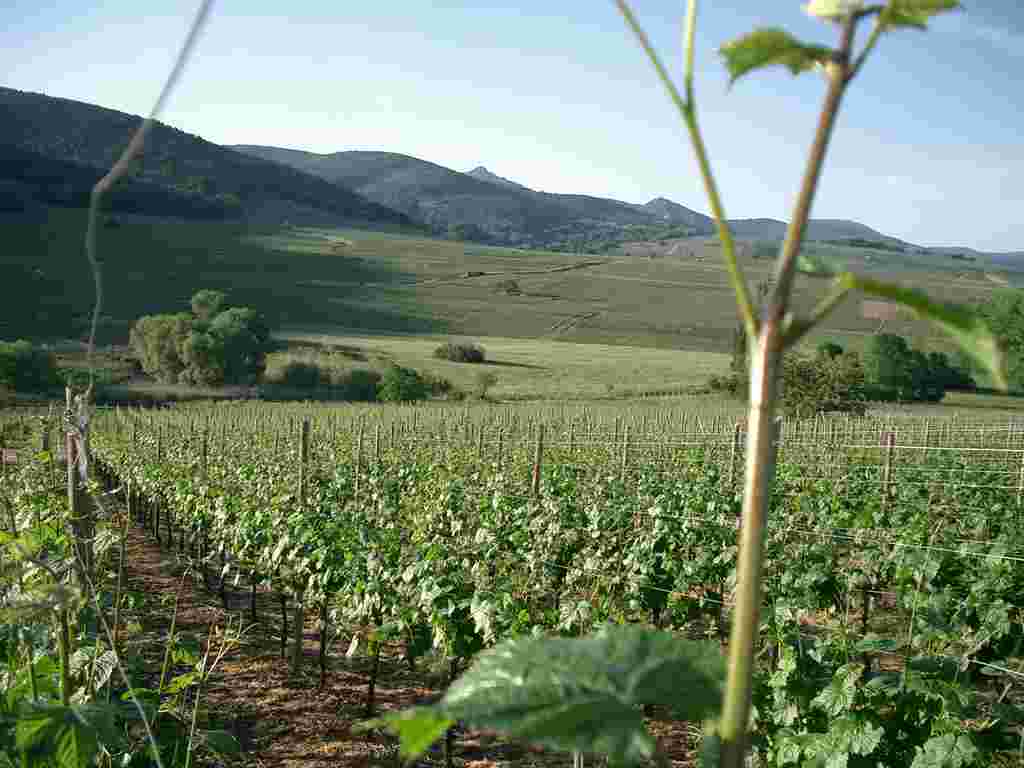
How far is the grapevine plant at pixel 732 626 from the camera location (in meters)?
0.52

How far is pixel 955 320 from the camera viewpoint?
48 cm

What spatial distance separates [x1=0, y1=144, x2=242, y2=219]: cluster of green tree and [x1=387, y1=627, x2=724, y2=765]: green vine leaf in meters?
83.5

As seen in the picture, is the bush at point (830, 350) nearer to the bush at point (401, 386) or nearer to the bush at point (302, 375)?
the bush at point (401, 386)

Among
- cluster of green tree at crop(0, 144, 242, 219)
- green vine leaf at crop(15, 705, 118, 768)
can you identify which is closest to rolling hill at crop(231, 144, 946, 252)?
cluster of green tree at crop(0, 144, 242, 219)

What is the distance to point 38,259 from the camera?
6388 cm

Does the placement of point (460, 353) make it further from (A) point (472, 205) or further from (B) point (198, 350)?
(A) point (472, 205)

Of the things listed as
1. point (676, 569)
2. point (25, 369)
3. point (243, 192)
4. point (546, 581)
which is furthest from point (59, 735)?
point (243, 192)

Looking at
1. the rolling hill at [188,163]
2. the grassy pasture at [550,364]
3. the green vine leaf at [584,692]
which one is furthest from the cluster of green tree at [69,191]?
the green vine leaf at [584,692]

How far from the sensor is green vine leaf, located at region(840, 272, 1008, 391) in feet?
1.54

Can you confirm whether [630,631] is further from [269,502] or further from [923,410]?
[923,410]

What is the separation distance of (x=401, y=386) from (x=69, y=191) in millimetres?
57341

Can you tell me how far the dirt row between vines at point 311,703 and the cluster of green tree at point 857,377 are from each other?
92.9 feet

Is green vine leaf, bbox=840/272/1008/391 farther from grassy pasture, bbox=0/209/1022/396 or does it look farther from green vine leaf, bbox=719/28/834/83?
grassy pasture, bbox=0/209/1022/396

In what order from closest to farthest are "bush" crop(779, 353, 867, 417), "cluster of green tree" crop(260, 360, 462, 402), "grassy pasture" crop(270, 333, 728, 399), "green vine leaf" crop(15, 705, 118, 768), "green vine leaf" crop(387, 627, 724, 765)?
1. "green vine leaf" crop(387, 627, 724, 765)
2. "green vine leaf" crop(15, 705, 118, 768)
3. "bush" crop(779, 353, 867, 417)
4. "cluster of green tree" crop(260, 360, 462, 402)
5. "grassy pasture" crop(270, 333, 728, 399)
